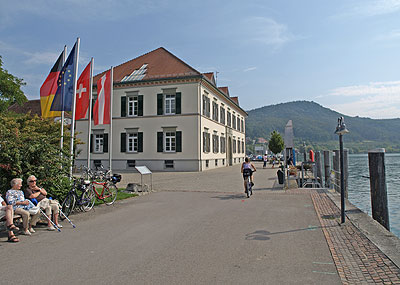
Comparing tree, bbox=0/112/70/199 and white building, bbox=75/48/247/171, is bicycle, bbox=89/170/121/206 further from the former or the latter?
white building, bbox=75/48/247/171

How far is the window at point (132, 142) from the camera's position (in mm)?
30641

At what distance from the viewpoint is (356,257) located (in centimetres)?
483

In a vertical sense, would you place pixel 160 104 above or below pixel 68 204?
Answer: above

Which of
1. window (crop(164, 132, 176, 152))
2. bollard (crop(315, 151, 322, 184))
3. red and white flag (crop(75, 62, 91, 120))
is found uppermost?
red and white flag (crop(75, 62, 91, 120))

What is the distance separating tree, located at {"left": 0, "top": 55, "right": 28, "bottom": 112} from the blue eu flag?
19.1m

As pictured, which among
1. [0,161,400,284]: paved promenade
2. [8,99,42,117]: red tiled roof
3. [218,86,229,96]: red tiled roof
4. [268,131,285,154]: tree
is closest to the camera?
[0,161,400,284]: paved promenade

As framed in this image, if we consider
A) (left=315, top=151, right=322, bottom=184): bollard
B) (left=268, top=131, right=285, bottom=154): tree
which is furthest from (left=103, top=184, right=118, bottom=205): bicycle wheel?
(left=268, top=131, right=285, bottom=154): tree

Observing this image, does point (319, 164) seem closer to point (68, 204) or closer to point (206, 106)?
point (68, 204)

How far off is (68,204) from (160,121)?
865 inches

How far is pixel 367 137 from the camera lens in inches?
6978

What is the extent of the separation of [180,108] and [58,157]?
21.4 meters

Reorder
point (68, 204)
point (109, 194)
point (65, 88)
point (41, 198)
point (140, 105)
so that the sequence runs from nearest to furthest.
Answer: point (41, 198) → point (68, 204) → point (109, 194) → point (65, 88) → point (140, 105)

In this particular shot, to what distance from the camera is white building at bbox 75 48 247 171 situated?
28.9 metres

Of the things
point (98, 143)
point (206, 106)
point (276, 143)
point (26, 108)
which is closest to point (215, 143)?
point (206, 106)
